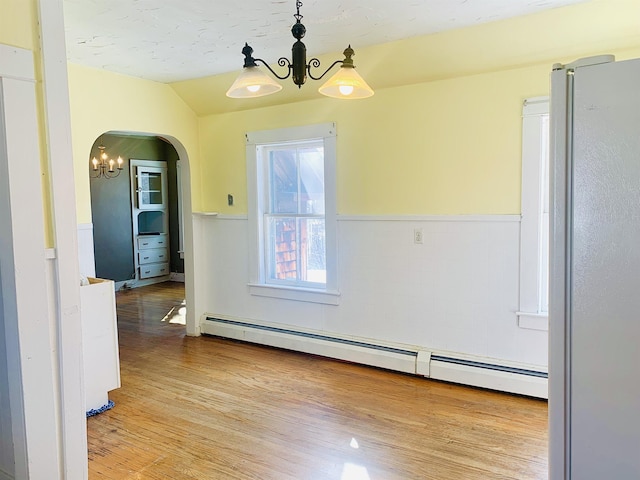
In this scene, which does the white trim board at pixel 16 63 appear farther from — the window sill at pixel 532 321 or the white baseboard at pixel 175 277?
the white baseboard at pixel 175 277

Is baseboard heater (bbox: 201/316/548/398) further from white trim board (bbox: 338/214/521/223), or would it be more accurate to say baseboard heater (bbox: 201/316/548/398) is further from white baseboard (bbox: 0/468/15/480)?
white baseboard (bbox: 0/468/15/480)

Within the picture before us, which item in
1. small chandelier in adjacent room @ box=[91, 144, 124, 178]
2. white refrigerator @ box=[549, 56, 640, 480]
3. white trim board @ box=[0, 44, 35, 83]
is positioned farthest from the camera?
small chandelier in adjacent room @ box=[91, 144, 124, 178]

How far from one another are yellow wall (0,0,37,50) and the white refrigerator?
2.05 metres

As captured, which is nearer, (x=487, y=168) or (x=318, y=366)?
(x=487, y=168)

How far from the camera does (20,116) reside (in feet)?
6.24

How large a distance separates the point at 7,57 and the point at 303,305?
3026 mm

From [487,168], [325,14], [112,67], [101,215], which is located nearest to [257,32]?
[325,14]

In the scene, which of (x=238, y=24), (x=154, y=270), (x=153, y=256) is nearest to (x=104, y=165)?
(x=153, y=256)

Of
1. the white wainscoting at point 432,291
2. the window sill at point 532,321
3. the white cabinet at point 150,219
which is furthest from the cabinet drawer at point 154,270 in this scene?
the window sill at point 532,321

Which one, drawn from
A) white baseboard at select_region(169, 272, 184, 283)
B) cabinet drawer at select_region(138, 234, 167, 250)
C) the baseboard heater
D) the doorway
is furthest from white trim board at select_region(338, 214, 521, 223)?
white baseboard at select_region(169, 272, 184, 283)

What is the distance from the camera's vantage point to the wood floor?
245 centimetres

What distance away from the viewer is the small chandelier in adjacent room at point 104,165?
23.6 feet

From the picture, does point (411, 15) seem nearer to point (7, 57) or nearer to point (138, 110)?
point (7, 57)

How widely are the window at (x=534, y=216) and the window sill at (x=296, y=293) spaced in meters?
1.57
